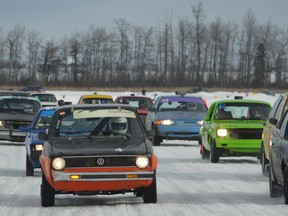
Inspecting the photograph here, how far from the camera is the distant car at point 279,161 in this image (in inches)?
453

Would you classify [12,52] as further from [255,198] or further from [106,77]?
[255,198]

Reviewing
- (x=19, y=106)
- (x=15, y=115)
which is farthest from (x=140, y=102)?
(x=15, y=115)

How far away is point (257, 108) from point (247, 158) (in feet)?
4.39

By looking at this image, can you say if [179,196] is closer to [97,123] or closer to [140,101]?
[97,123]

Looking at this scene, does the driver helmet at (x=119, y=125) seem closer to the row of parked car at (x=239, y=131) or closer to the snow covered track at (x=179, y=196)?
the snow covered track at (x=179, y=196)

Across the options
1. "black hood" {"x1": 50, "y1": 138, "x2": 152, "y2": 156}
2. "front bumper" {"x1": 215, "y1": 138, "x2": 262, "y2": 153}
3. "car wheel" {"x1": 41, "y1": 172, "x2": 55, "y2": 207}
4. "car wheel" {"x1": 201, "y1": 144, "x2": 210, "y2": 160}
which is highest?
"black hood" {"x1": 50, "y1": 138, "x2": 152, "y2": 156}

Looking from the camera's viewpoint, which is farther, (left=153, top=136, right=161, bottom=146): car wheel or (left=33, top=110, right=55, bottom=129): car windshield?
(left=153, top=136, right=161, bottom=146): car wheel

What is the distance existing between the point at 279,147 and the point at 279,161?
24cm

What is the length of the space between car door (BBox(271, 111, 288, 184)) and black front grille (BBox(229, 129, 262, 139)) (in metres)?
6.44

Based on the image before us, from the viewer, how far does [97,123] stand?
12.3m

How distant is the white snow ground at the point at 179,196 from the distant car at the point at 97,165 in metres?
0.26

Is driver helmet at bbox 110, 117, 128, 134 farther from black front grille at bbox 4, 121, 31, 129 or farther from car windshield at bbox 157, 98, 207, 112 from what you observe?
car windshield at bbox 157, 98, 207, 112

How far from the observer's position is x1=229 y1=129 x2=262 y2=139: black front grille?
19531 millimetres

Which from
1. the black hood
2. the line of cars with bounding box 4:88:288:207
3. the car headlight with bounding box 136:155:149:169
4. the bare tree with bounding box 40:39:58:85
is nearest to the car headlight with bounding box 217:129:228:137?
the line of cars with bounding box 4:88:288:207
